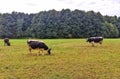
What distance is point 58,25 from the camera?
121 meters

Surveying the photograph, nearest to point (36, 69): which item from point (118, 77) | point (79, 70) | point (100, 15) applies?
point (79, 70)

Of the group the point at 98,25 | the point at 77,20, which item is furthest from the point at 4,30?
the point at 98,25

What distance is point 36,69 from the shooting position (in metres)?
19.6

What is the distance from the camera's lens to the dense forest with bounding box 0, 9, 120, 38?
11775 centimetres

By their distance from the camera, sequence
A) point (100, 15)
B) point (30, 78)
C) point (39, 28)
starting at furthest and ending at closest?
1. point (100, 15)
2. point (39, 28)
3. point (30, 78)

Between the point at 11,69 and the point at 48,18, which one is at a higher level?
the point at 48,18

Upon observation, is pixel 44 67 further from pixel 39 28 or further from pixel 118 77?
pixel 39 28

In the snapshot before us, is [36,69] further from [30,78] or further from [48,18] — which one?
[48,18]

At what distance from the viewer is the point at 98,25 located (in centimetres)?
12294

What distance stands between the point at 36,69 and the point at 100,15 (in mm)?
112350

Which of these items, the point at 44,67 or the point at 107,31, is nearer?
the point at 44,67

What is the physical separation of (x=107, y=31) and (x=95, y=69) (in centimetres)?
10655

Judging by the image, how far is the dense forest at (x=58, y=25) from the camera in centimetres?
11775

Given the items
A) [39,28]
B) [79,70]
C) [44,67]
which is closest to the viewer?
[79,70]
